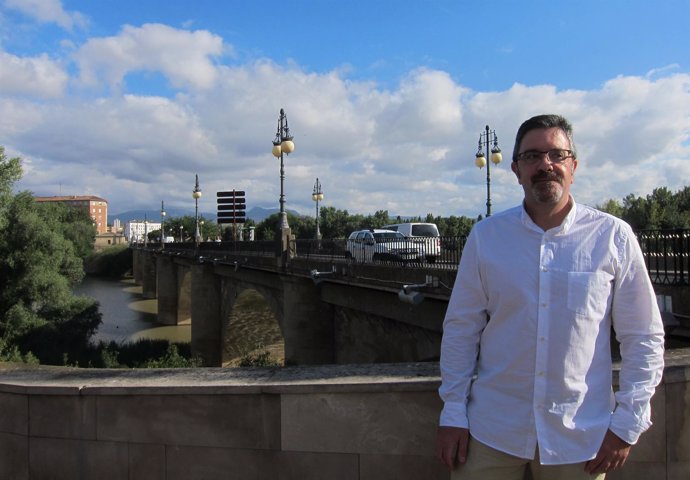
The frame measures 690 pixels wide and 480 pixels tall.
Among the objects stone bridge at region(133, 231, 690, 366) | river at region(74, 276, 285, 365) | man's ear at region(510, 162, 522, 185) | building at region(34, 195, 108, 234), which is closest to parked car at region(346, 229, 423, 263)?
stone bridge at region(133, 231, 690, 366)

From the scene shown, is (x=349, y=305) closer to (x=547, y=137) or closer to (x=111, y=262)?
(x=547, y=137)

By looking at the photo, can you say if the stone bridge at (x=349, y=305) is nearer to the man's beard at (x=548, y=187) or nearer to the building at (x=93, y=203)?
the man's beard at (x=548, y=187)

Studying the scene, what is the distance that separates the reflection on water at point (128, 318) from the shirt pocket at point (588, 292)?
116 ft

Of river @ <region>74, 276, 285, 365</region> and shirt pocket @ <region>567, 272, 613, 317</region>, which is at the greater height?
shirt pocket @ <region>567, 272, 613, 317</region>

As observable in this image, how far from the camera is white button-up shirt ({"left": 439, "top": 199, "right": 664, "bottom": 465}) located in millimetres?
1928

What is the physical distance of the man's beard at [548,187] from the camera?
6.79 feet

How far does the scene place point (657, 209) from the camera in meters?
42.3

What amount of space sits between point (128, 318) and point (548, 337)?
53687 millimetres

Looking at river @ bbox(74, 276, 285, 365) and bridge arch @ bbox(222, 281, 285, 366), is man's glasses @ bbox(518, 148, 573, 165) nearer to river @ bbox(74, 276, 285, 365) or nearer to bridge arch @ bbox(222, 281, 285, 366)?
river @ bbox(74, 276, 285, 365)

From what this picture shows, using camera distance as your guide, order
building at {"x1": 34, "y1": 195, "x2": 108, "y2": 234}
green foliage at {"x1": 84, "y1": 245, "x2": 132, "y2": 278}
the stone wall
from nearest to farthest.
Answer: the stone wall → green foliage at {"x1": 84, "y1": 245, "x2": 132, "y2": 278} → building at {"x1": 34, "y1": 195, "x2": 108, "y2": 234}

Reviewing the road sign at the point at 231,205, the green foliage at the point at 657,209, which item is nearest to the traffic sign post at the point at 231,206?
the road sign at the point at 231,205

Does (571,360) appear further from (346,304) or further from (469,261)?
(346,304)

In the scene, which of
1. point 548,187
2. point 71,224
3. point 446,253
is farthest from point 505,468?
point 71,224

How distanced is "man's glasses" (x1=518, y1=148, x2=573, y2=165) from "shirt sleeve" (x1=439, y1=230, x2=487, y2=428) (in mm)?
388
